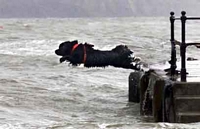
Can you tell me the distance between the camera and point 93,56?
66.3 feet

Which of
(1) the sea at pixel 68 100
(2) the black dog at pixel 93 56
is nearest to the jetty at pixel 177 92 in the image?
(1) the sea at pixel 68 100

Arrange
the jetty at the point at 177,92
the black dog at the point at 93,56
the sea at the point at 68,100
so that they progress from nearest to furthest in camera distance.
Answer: the jetty at the point at 177,92 < the sea at the point at 68,100 < the black dog at the point at 93,56

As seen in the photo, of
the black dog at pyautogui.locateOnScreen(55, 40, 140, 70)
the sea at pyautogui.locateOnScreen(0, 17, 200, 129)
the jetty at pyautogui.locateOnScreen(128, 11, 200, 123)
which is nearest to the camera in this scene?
the jetty at pyautogui.locateOnScreen(128, 11, 200, 123)

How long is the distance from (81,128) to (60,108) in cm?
310

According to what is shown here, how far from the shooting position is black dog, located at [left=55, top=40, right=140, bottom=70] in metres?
19.8

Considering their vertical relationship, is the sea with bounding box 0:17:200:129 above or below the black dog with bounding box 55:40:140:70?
below

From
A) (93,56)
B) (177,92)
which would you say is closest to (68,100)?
(177,92)

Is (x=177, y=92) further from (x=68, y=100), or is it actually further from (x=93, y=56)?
(x=93, y=56)

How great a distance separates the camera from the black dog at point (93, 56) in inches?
779

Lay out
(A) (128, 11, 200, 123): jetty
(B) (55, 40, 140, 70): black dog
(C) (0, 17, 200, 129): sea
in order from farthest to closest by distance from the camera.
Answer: (B) (55, 40, 140, 70): black dog
(C) (0, 17, 200, 129): sea
(A) (128, 11, 200, 123): jetty

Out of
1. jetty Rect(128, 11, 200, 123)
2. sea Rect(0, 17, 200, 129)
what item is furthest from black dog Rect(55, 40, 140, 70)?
jetty Rect(128, 11, 200, 123)

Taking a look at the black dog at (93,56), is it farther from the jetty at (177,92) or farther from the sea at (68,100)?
the jetty at (177,92)

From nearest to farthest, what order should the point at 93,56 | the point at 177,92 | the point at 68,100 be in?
the point at 177,92 → the point at 68,100 → the point at 93,56

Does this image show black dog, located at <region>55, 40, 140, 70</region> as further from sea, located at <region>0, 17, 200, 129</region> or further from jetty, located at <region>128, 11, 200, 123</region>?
jetty, located at <region>128, 11, 200, 123</region>
